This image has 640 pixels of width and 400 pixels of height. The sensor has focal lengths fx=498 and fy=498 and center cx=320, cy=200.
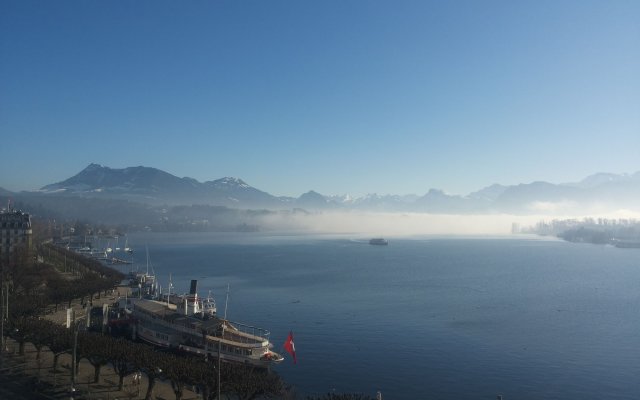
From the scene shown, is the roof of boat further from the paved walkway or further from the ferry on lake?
the paved walkway

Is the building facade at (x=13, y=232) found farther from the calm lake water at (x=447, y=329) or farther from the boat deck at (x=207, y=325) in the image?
the boat deck at (x=207, y=325)

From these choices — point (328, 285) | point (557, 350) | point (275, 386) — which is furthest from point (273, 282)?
point (275, 386)

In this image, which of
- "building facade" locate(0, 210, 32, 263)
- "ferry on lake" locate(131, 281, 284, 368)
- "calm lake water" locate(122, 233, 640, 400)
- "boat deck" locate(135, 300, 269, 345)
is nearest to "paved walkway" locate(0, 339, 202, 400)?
"ferry on lake" locate(131, 281, 284, 368)

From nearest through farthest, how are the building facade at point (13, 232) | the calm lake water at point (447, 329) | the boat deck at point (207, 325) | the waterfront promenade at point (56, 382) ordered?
the waterfront promenade at point (56, 382) → the calm lake water at point (447, 329) → the boat deck at point (207, 325) → the building facade at point (13, 232)

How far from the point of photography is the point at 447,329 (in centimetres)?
4622

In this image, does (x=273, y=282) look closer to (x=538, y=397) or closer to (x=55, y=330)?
(x=55, y=330)

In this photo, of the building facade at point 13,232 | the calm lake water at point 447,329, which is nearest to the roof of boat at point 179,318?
the calm lake water at point 447,329

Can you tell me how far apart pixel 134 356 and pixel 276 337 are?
16.5 m

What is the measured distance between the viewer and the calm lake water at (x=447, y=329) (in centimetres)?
3173

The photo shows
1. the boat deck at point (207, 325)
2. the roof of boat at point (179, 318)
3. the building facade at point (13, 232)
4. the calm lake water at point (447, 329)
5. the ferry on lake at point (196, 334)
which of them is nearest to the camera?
the calm lake water at point (447, 329)

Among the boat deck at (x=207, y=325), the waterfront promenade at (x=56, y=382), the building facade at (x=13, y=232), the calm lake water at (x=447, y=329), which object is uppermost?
the building facade at (x=13, y=232)

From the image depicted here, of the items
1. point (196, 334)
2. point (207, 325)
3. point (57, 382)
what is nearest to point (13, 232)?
point (196, 334)

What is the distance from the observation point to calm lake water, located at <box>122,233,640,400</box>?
3173 cm

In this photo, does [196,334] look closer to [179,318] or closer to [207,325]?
[207,325]
